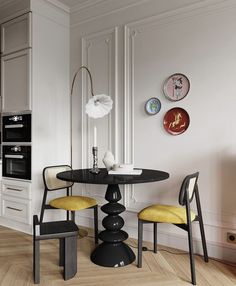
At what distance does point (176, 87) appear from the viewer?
2.76m

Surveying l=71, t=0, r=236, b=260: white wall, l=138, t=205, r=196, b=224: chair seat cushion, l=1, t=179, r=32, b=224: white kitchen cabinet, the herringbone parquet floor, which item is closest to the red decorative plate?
l=71, t=0, r=236, b=260: white wall

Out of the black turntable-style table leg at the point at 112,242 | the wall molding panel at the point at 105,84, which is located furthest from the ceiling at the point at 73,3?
the black turntable-style table leg at the point at 112,242

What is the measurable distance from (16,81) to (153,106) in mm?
1693

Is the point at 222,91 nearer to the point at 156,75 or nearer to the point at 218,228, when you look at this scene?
the point at 156,75

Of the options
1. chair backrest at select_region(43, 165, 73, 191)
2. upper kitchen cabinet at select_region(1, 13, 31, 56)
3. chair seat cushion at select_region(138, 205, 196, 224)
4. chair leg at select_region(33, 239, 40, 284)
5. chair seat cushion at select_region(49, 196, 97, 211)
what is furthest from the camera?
upper kitchen cabinet at select_region(1, 13, 31, 56)

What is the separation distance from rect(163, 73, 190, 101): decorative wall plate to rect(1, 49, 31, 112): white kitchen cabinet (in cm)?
158

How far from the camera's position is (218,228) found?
254cm

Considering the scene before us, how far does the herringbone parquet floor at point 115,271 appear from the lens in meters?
2.08

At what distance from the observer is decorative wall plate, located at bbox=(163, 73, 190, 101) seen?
2707mm

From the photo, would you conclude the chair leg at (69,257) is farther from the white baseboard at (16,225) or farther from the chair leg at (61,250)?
the white baseboard at (16,225)

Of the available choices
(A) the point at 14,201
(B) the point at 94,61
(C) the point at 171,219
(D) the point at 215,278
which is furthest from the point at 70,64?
(D) the point at 215,278

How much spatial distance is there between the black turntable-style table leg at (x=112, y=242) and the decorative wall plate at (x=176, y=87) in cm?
111

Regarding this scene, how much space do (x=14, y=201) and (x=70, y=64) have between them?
6.21ft

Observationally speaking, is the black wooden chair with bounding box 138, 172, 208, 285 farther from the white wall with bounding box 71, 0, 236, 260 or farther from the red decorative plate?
the red decorative plate
